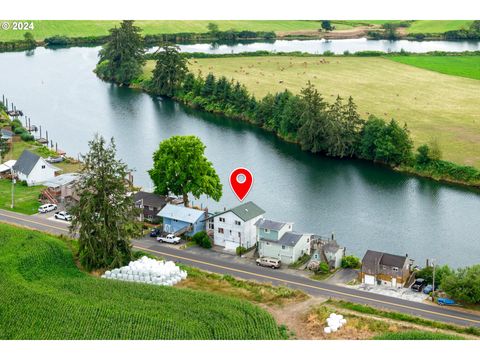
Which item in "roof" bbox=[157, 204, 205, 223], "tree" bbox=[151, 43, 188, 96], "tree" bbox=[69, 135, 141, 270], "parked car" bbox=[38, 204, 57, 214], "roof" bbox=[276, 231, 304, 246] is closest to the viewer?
"tree" bbox=[69, 135, 141, 270]

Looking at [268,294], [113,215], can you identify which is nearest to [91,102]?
[113,215]

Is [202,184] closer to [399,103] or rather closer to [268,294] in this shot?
[268,294]

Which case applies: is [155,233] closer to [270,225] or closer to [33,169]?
[270,225]

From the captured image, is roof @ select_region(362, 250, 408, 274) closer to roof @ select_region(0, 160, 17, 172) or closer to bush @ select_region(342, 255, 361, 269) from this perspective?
bush @ select_region(342, 255, 361, 269)

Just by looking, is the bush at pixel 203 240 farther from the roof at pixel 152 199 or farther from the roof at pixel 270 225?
the roof at pixel 152 199

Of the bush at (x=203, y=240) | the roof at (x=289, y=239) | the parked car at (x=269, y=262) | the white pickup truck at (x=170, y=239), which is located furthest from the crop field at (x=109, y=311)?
the bush at (x=203, y=240)

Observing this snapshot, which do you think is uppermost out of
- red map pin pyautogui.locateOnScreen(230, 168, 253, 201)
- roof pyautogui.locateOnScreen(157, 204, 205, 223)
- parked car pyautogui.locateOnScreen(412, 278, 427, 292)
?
red map pin pyautogui.locateOnScreen(230, 168, 253, 201)

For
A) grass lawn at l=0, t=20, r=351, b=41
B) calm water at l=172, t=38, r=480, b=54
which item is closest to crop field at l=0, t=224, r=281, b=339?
calm water at l=172, t=38, r=480, b=54
